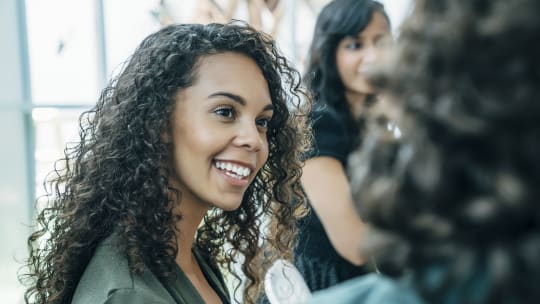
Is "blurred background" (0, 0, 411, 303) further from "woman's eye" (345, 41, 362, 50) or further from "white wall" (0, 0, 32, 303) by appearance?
"woman's eye" (345, 41, 362, 50)

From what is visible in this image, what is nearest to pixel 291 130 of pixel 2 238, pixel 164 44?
pixel 164 44

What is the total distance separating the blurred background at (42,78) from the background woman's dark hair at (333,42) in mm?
802

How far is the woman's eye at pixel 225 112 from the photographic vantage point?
131 cm

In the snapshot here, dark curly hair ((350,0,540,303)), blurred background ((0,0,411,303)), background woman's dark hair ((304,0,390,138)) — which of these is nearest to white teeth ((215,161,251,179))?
background woman's dark hair ((304,0,390,138))

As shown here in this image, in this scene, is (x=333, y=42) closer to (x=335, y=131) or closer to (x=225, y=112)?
(x=335, y=131)

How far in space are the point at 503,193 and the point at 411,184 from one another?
0.07m

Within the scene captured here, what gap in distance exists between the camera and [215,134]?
1300 millimetres

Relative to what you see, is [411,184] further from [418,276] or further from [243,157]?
[243,157]

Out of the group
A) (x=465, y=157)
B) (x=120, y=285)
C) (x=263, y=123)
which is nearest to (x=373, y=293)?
(x=465, y=157)

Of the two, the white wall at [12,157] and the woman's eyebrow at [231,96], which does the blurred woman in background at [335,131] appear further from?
the white wall at [12,157]

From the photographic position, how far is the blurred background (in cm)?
270

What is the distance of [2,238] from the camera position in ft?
8.87

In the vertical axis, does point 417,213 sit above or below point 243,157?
above

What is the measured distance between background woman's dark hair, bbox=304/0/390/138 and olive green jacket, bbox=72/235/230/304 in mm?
806
